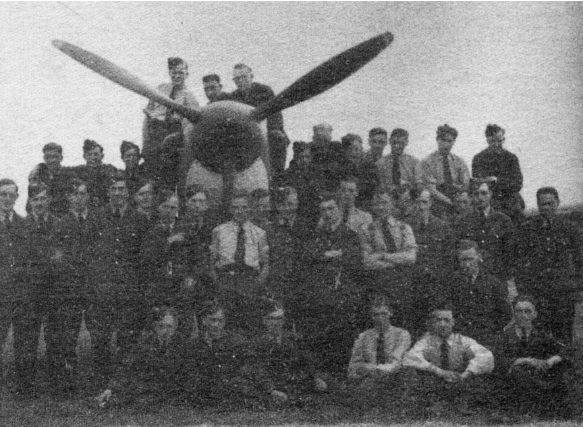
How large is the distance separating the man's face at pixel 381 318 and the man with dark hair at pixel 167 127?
1756 millimetres

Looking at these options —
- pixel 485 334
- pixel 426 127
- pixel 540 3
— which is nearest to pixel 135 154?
pixel 426 127

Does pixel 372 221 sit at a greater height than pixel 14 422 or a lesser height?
greater

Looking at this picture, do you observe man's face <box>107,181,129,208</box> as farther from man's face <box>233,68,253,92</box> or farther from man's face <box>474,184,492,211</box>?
man's face <box>474,184,492,211</box>

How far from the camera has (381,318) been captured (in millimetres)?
4734

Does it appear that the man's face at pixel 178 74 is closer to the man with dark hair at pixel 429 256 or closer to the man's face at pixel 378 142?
the man's face at pixel 378 142

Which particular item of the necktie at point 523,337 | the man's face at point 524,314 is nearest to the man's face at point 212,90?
the man's face at point 524,314

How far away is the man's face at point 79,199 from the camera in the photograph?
501 cm

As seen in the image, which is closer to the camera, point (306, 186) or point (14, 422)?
point (14, 422)

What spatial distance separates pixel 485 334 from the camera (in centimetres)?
471

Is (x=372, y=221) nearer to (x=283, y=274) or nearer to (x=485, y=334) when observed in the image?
(x=283, y=274)

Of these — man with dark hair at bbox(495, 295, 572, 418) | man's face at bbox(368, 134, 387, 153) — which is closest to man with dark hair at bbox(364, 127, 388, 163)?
man's face at bbox(368, 134, 387, 153)

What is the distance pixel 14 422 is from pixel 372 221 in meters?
2.83

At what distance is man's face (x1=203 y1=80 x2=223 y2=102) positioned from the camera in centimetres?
507

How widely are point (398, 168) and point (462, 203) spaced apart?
53 cm
